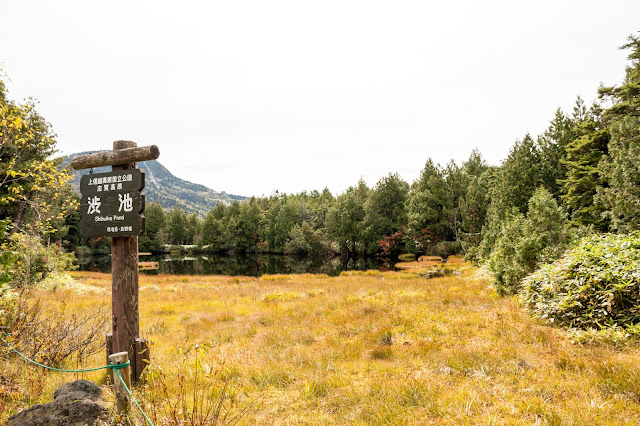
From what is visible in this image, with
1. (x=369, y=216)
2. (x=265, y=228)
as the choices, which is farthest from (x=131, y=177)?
(x=265, y=228)

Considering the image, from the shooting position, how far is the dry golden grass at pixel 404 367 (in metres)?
4.14

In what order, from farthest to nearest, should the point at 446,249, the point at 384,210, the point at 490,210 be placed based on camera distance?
the point at 384,210 < the point at 446,249 < the point at 490,210

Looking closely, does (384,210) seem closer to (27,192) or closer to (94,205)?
(27,192)

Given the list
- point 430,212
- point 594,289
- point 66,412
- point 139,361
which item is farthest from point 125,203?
point 430,212

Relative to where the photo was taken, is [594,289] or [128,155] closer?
[128,155]

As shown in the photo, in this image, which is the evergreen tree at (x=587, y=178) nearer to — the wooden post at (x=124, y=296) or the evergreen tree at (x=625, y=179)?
the evergreen tree at (x=625, y=179)

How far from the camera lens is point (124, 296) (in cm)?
504

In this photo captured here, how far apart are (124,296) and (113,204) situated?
1480 millimetres

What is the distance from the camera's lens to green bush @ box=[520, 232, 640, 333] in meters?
6.60

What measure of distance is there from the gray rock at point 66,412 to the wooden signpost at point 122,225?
3.96 ft

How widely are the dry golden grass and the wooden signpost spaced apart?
33.8 inches

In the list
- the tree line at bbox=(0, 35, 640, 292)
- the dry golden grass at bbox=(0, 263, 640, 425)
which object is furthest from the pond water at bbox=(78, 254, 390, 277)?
the dry golden grass at bbox=(0, 263, 640, 425)

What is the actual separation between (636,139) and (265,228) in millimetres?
68621

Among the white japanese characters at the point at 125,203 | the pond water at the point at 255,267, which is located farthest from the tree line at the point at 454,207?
the pond water at the point at 255,267
